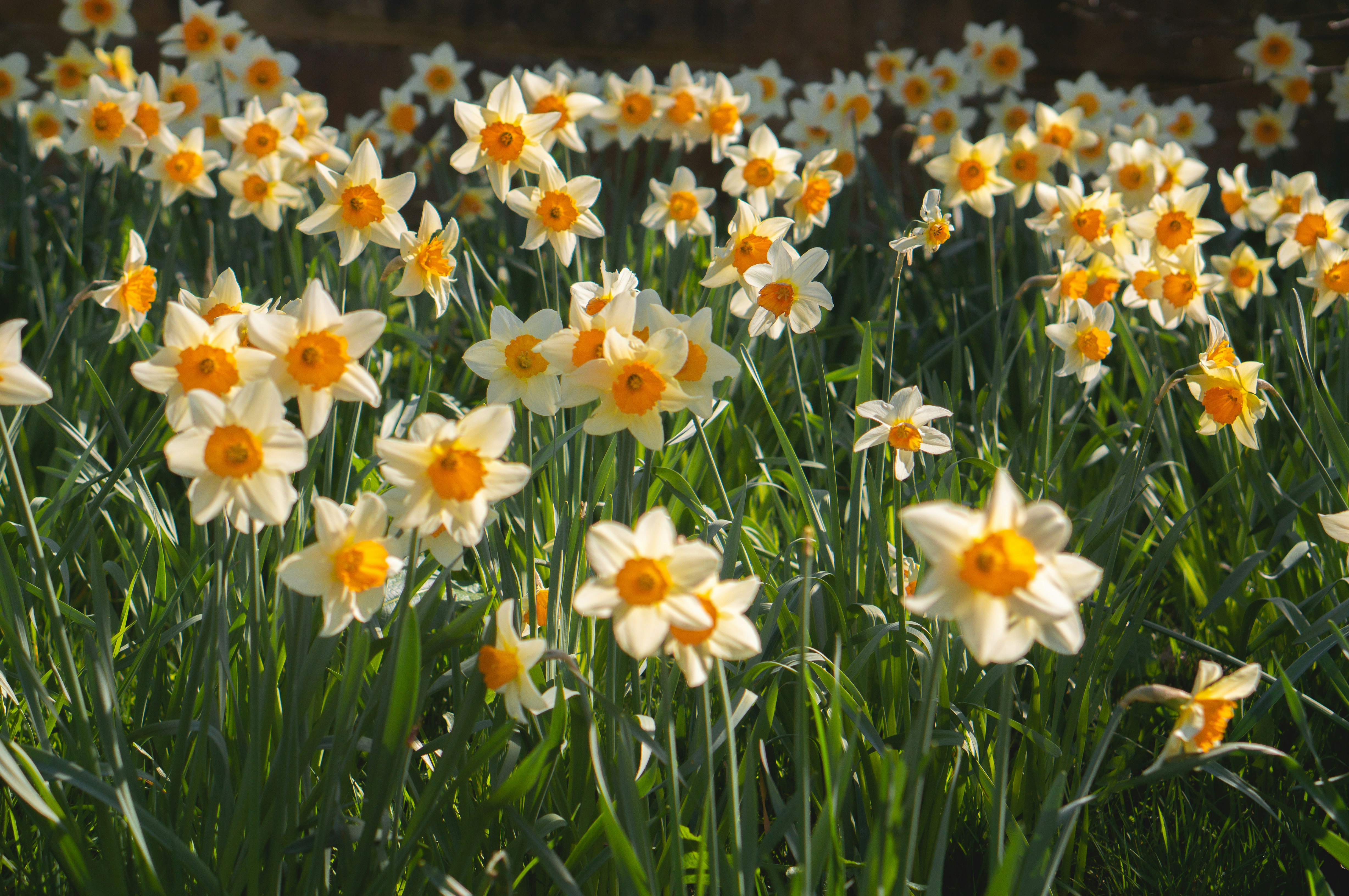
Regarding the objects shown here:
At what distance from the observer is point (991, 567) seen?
0.69 metres

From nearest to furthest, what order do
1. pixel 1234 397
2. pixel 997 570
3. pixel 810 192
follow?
1. pixel 997 570
2. pixel 1234 397
3. pixel 810 192

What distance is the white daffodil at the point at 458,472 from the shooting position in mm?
822

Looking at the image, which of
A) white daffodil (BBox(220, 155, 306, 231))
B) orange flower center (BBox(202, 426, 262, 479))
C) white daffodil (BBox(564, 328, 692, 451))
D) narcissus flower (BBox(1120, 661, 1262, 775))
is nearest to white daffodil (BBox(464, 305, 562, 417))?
white daffodil (BBox(564, 328, 692, 451))

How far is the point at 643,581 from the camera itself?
2.51 ft

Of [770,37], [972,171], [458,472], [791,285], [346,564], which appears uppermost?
[770,37]

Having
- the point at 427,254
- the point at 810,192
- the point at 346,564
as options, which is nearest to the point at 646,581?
the point at 346,564

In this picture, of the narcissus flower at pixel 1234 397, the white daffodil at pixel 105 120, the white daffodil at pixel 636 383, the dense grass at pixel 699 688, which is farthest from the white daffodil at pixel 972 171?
the white daffodil at pixel 105 120

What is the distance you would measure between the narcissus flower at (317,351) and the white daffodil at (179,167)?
5.32 ft

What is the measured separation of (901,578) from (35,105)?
3.44m

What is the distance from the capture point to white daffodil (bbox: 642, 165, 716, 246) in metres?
2.08

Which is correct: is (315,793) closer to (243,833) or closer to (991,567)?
(243,833)

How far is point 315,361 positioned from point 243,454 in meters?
0.12

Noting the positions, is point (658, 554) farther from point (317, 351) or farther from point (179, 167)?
point (179, 167)

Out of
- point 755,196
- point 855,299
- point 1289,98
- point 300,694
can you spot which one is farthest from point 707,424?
point 1289,98
